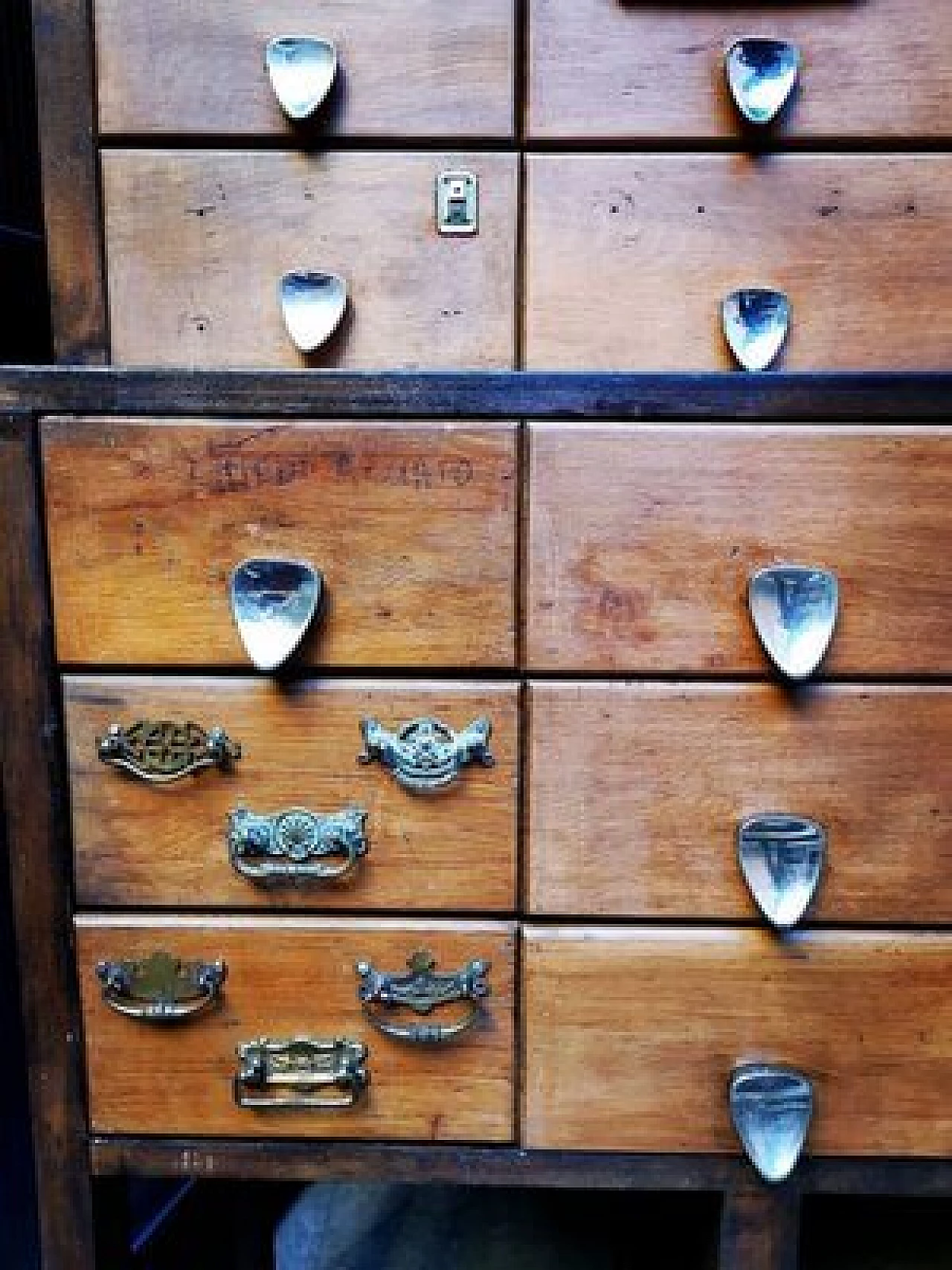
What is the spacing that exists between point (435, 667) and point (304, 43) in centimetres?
39

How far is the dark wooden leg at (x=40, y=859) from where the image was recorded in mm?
677

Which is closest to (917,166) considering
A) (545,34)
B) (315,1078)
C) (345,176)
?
(545,34)

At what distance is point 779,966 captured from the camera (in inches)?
27.8

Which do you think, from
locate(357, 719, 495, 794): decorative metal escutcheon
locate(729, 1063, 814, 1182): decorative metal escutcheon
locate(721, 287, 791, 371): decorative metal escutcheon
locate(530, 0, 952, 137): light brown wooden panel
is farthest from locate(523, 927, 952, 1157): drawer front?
locate(530, 0, 952, 137): light brown wooden panel

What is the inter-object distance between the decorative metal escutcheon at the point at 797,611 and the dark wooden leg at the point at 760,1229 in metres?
0.36

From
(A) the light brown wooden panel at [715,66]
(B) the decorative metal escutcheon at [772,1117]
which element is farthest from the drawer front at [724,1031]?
(A) the light brown wooden panel at [715,66]

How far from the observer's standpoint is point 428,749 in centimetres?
69

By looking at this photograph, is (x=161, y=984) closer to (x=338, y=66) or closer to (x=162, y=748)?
(x=162, y=748)

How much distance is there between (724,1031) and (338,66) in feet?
2.17

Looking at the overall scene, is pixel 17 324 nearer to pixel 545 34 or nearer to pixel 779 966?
pixel 545 34

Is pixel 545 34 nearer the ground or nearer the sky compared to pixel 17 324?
nearer the sky

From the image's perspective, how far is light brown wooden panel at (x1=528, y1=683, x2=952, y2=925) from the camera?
0.68m

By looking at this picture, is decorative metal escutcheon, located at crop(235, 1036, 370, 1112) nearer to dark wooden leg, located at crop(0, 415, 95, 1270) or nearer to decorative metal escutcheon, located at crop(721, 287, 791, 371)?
dark wooden leg, located at crop(0, 415, 95, 1270)

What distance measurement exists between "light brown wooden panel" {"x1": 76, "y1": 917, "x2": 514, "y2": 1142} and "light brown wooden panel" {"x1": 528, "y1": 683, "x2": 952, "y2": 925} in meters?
0.10
